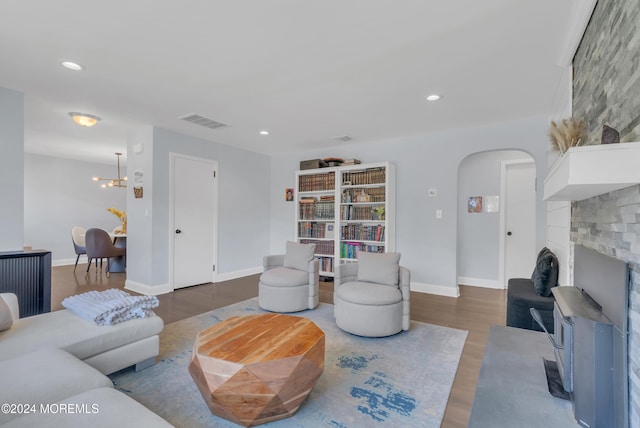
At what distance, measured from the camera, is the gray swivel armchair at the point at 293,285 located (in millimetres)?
3342

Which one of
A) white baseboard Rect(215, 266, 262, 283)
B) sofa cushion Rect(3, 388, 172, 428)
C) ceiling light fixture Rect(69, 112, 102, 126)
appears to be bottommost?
white baseboard Rect(215, 266, 262, 283)

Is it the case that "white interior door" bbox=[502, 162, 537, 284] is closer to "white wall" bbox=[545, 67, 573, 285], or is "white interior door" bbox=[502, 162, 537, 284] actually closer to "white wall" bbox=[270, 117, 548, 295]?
"white wall" bbox=[270, 117, 548, 295]

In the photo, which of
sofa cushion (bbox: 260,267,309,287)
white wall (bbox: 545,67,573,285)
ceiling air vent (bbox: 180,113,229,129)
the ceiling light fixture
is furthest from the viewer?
ceiling air vent (bbox: 180,113,229,129)

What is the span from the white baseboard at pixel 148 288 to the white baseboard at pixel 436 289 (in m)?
3.64

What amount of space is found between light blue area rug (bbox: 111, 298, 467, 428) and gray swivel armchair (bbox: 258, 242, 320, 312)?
0.61 meters

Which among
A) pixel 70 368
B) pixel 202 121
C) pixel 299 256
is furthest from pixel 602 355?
pixel 202 121

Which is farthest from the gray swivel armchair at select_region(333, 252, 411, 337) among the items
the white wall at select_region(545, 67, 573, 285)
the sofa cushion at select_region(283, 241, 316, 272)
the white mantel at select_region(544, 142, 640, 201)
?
the white mantel at select_region(544, 142, 640, 201)

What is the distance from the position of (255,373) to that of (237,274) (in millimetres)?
4023

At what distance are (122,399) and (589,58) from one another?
9.90 ft

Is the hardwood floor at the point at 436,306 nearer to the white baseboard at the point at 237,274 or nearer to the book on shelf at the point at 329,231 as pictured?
the white baseboard at the point at 237,274

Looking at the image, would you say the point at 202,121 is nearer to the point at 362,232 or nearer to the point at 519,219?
the point at 362,232

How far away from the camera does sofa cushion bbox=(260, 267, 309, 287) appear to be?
3340 millimetres

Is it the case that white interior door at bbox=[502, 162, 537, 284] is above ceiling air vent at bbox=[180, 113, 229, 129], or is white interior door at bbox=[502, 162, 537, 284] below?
below

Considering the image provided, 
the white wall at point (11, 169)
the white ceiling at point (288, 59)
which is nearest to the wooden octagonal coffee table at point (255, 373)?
the white ceiling at point (288, 59)
